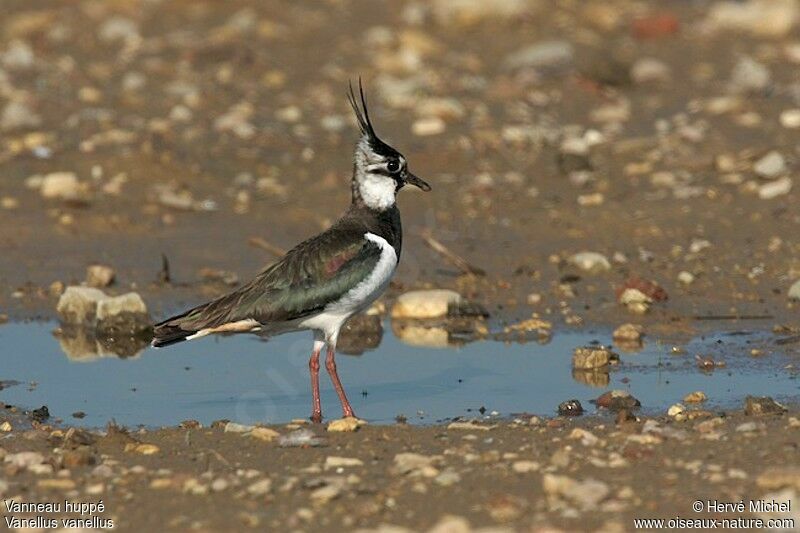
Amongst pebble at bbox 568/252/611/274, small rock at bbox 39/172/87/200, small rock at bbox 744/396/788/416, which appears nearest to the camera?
small rock at bbox 744/396/788/416

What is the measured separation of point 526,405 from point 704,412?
118 centimetres

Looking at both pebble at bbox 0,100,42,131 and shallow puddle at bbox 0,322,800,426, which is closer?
shallow puddle at bbox 0,322,800,426

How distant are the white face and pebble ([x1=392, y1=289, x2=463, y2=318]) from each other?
1.69 meters

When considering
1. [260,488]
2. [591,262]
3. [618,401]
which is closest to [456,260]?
[591,262]

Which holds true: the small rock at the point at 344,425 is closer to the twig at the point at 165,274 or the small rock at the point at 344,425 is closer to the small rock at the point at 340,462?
the small rock at the point at 340,462

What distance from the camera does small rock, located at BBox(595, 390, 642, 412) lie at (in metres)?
9.32

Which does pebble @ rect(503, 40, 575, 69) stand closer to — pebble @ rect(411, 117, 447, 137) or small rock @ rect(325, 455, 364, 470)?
pebble @ rect(411, 117, 447, 137)

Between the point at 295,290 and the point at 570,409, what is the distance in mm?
1760

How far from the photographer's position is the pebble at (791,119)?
15859 mm

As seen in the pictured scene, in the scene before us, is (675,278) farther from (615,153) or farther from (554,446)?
(554,446)

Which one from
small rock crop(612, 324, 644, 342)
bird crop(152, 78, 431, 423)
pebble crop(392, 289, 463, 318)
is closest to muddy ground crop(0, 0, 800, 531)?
small rock crop(612, 324, 644, 342)

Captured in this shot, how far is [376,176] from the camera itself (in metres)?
10.4

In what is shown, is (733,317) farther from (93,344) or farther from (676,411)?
(93,344)

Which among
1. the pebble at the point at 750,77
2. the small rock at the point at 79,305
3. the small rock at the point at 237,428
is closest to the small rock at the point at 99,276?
the small rock at the point at 79,305
